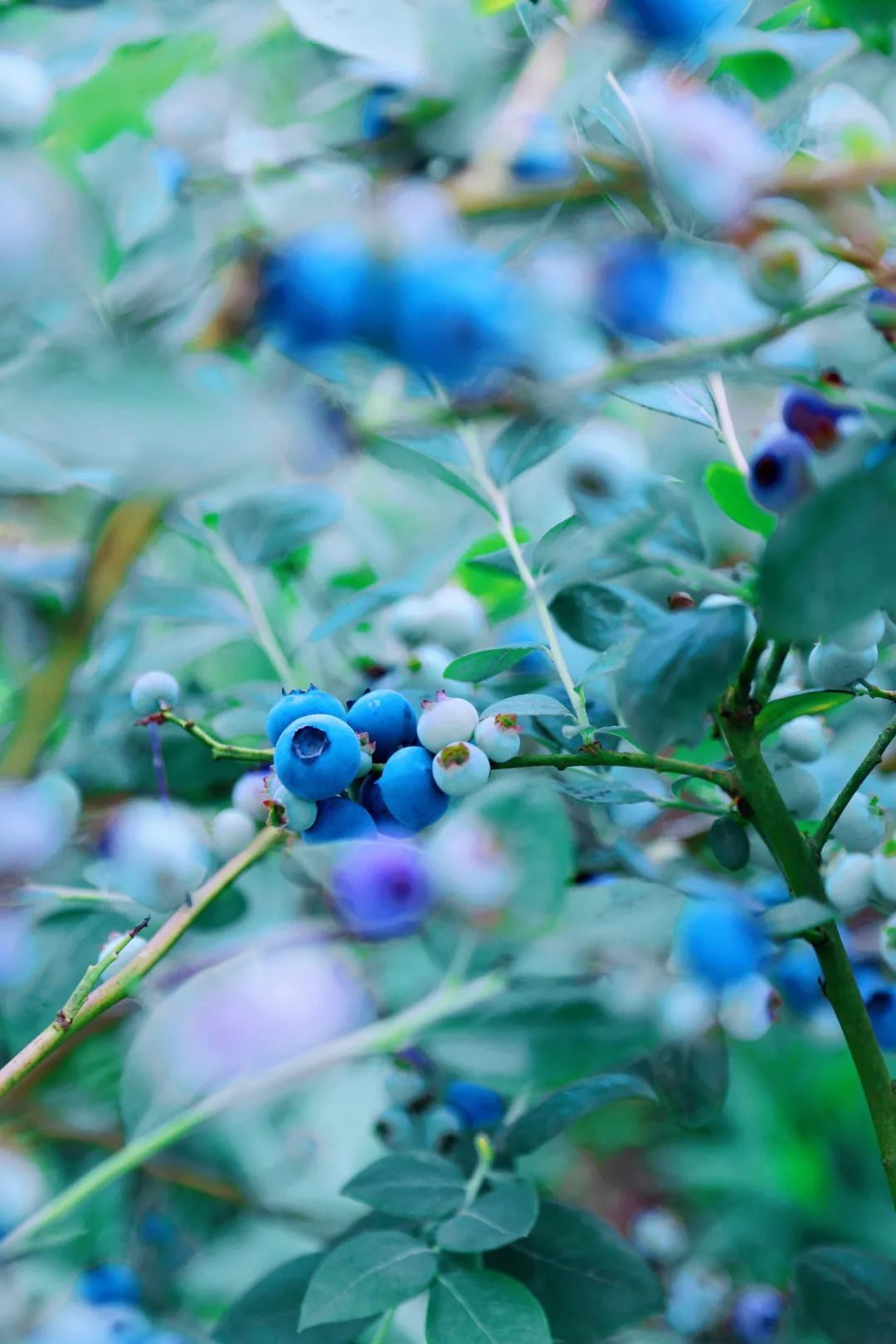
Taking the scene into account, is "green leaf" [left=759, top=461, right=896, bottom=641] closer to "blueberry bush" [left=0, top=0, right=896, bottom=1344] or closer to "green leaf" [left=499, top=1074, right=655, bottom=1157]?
"blueberry bush" [left=0, top=0, right=896, bottom=1344]

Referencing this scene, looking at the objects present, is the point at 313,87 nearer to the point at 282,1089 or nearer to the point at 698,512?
the point at 698,512

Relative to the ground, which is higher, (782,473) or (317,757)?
(782,473)

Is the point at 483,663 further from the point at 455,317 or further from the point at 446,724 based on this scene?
the point at 455,317

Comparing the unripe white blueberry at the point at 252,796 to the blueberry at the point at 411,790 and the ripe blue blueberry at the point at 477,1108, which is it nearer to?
the blueberry at the point at 411,790

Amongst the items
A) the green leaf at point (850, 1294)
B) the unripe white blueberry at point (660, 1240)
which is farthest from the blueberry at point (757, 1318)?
the green leaf at point (850, 1294)

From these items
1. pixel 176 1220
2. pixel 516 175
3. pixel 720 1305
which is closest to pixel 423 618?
pixel 516 175

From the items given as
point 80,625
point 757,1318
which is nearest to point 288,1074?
point 80,625
